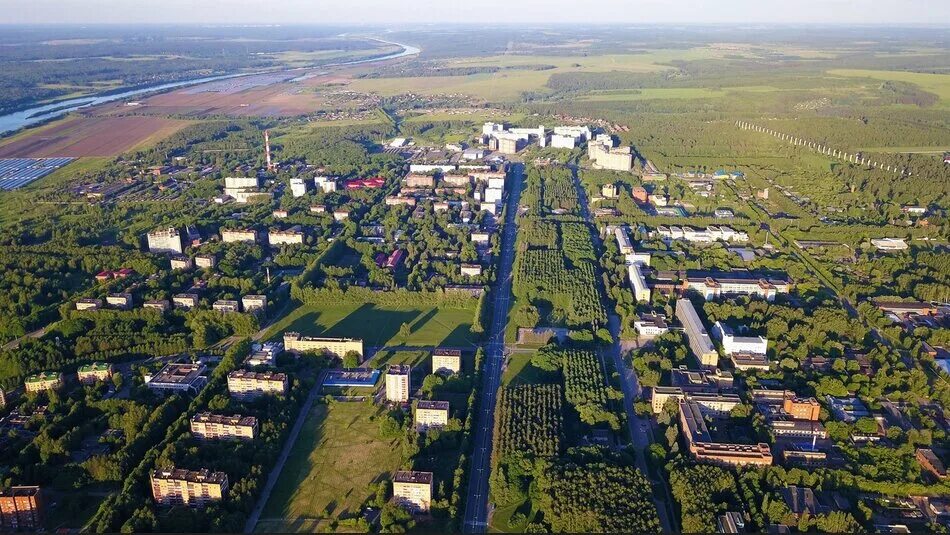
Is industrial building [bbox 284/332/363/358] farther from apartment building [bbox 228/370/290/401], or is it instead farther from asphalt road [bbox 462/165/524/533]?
asphalt road [bbox 462/165/524/533]

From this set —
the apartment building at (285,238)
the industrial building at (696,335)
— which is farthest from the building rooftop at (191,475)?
the apartment building at (285,238)

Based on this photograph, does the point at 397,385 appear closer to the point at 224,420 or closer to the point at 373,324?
→ the point at 224,420

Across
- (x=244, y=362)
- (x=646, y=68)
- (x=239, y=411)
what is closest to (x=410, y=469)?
(x=239, y=411)

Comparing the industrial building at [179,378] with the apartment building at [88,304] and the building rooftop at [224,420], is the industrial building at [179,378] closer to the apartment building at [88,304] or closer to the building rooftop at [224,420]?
Answer: the building rooftop at [224,420]

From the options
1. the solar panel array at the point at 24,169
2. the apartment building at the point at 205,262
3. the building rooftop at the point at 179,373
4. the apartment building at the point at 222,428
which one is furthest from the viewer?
the solar panel array at the point at 24,169

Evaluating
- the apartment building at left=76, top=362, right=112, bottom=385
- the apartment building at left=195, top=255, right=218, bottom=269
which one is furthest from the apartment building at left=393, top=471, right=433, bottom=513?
the apartment building at left=195, top=255, right=218, bottom=269

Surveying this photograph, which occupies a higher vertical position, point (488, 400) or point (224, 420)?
point (224, 420)

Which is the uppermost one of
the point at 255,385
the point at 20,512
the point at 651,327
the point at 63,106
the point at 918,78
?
the point at 918,78

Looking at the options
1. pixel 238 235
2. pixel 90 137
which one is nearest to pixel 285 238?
pixel 238 235
